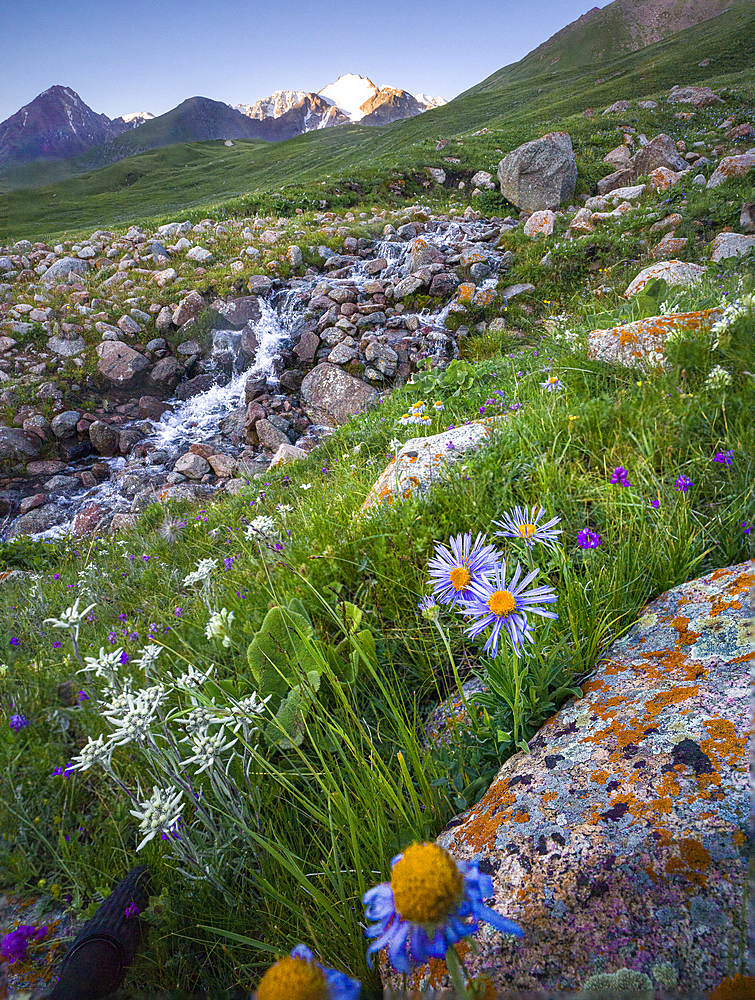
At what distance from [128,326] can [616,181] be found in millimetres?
16620

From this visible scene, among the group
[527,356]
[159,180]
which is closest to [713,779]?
[527,356]

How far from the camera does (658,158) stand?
1620cm

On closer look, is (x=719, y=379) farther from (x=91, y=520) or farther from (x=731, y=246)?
(x=91, y=520)

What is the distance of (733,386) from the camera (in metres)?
2.95

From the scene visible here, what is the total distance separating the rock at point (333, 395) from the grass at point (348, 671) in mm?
5164

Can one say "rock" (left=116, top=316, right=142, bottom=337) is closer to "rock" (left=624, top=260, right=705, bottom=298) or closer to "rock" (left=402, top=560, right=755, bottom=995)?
"rock" (left=624, top=260, right=705, bottom=298)

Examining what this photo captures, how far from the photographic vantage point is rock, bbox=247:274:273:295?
42.9ft

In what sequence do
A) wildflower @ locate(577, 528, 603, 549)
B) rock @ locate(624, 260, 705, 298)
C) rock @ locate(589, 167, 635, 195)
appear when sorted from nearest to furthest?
wildflower @ locate(577, 528, 603, 549), rock @ locate(624, 260, 705, 298), rock @ locate(589, 167, 635, 195)

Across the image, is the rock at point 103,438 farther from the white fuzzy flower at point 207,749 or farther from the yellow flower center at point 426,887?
the yellow flower center at point 426,887

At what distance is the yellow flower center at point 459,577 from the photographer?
4.28ft

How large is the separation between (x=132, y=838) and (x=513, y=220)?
1886 cm

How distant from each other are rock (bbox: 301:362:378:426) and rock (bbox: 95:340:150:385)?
14.4 ft

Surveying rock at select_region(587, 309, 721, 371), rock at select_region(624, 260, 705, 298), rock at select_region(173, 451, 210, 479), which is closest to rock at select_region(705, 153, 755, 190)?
rock at select_region(624, 260, 705, 298)

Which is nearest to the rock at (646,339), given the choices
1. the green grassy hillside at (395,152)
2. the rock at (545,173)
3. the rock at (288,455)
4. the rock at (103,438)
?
the rock at (288,455)
